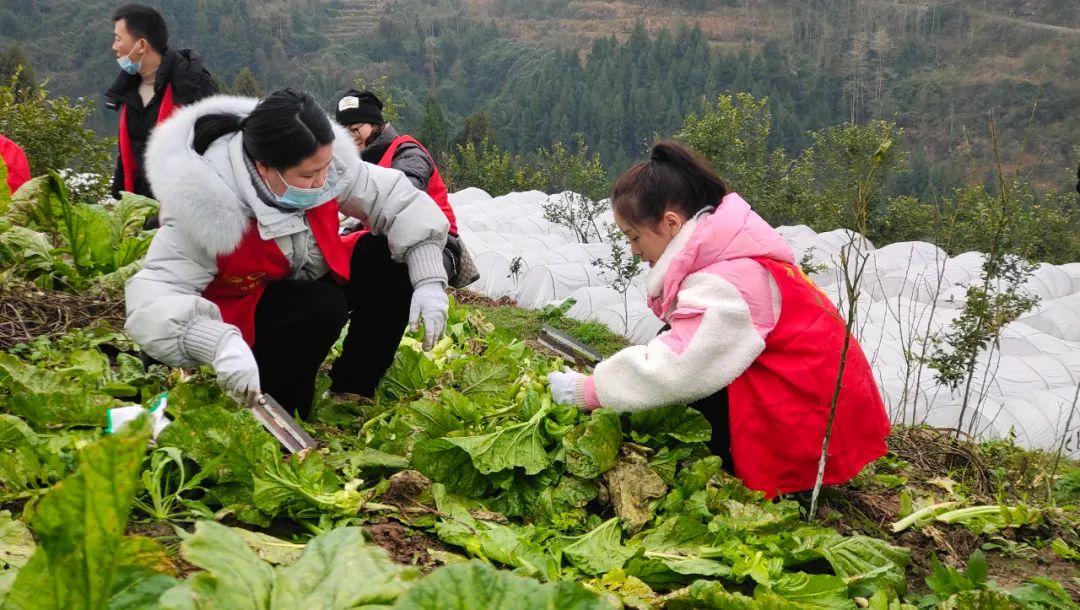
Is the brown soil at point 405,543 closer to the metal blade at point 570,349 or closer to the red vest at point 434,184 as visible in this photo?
the metal blade at point 570,349

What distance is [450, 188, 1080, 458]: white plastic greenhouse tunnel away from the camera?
860 centimetres

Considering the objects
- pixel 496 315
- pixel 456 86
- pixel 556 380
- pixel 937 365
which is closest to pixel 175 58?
pixel 556 380

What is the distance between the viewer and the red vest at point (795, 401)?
98.8 inches

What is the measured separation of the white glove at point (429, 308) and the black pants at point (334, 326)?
216mm

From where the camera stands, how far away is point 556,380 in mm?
2678

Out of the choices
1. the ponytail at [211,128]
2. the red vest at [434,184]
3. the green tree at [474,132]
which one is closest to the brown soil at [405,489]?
the ponytail at [211,128]

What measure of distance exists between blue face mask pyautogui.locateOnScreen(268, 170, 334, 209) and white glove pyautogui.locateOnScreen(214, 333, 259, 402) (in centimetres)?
43

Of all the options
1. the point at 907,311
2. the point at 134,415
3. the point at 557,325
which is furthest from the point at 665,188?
the point at 907,311

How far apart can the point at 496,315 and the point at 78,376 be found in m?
6.74

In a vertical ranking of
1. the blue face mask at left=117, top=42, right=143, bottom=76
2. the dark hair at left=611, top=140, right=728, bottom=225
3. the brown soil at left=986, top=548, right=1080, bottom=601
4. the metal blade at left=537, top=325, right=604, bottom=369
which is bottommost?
the brown soil at left=986, top=548, right=1080, bottom=601

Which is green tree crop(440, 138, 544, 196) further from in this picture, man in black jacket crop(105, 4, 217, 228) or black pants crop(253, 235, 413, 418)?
black pants crop(253, 235, 413, 418)

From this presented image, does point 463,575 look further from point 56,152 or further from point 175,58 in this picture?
point 56,152

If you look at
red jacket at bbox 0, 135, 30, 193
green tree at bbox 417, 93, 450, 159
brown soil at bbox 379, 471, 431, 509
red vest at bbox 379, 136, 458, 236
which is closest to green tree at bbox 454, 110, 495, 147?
green tree at bbox 417, 93, 450, 159

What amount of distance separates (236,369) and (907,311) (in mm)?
10517
